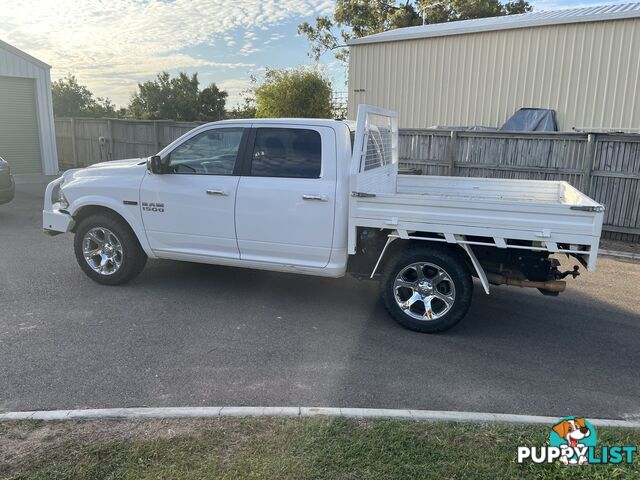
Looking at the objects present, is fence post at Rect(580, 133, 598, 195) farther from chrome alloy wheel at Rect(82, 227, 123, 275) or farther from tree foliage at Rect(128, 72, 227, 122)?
tree foliage at Rect(128, 72, 227, 122)

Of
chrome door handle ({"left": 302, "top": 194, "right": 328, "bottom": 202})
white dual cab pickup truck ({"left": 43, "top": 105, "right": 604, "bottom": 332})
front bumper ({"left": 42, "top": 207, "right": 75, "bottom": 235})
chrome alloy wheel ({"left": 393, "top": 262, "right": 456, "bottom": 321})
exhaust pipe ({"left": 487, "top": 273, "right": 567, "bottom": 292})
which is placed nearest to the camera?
white dual cab pickup truck ({"left": 43, "top": 105, "right": 604, "bottom": 332})

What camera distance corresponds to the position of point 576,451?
3158 millimetres

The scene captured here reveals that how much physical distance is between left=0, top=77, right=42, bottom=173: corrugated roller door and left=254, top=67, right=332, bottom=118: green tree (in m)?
8.31

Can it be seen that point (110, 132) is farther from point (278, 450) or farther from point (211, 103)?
point (211, 103)

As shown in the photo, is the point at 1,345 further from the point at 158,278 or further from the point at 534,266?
the point at 534,266

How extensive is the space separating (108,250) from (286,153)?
2.52m

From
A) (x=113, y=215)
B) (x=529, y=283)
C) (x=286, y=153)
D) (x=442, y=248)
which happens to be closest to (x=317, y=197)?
(x=286, y=153)

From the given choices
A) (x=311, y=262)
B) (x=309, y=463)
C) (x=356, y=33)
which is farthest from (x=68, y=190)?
(x=356, y=33)

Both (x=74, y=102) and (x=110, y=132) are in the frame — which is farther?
(x=74, y=102)

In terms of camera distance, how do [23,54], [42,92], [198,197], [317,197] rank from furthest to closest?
[42,92] → [23,54] → [198,197] → [317,197]

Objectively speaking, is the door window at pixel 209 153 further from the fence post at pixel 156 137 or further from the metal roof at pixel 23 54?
the metal roof at pixel 23 54

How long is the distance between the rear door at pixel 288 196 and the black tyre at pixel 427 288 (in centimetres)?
75

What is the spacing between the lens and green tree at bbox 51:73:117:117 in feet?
122

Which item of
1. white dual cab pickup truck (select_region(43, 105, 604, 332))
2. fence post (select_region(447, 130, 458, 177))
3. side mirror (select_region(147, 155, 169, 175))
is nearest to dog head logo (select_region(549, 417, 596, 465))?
white dual cab pickup truck (select_region(43, 105, 604, 332))
